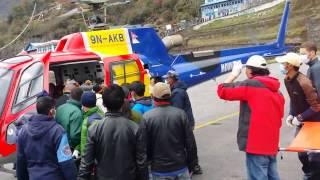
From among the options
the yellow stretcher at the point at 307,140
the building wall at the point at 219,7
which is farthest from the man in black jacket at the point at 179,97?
the building wall at the point at 219,7

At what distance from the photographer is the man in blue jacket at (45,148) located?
4.27m

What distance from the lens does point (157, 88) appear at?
453cm

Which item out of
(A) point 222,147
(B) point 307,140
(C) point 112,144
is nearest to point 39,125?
(C) point 112,144

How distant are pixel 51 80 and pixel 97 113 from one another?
76.9 inches

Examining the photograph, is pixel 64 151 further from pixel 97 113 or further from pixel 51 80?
pixel 51 80

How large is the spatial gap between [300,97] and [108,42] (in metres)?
3.86

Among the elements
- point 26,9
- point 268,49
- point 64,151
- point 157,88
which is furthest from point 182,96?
point 26,9

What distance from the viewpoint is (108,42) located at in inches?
330

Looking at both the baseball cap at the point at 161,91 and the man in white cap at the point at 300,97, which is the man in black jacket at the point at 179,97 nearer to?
the man in white cap at the point at 300,97

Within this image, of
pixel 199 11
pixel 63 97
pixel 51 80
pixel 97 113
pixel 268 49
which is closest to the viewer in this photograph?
pixel 97 113

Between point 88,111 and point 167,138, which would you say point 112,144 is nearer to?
point 167,138

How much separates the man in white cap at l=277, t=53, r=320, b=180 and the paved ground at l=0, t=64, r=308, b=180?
1099 millimetres

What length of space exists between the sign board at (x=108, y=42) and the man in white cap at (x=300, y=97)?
3368 millimetres

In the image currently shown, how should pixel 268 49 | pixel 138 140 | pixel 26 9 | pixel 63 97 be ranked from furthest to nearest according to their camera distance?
1. pixel 26 9
2. pixel 268 49
3. pixel 63 97
4. pixel 138 140
